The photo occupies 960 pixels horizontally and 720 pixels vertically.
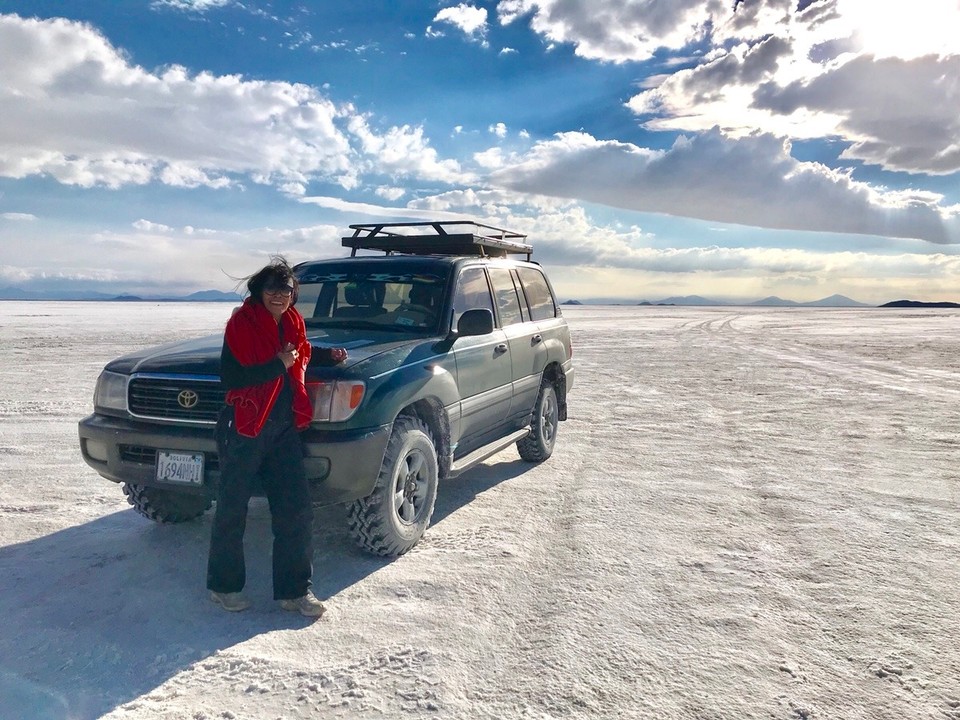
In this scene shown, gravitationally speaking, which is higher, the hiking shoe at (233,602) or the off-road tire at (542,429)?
the off-road tire at (542,429)

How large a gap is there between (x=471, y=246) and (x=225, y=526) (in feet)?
11.3

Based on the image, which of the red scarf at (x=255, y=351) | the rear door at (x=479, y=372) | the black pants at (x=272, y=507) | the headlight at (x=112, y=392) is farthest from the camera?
the rear door at (x=479, y=372)

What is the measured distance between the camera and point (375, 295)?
17.8 ft

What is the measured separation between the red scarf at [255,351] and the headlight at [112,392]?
1.16 meters

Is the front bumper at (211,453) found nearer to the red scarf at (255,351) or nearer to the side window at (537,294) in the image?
the red scarf at (255,351)

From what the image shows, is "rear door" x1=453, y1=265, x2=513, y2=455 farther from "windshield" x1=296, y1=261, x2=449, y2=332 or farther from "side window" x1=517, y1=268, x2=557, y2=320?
"side window" x1=517, y1=268, x2=557, y2=320

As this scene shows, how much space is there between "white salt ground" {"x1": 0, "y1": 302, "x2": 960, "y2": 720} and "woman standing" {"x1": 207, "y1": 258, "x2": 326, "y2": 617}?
21 centimetres

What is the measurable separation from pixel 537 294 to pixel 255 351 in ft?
13.1

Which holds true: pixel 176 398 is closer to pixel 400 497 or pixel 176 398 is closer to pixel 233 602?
pixel 233 602

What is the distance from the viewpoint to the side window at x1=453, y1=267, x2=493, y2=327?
17.6 feet

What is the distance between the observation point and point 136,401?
4301mm

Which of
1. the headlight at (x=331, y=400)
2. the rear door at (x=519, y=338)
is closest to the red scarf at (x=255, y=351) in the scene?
the headlight at (x=331, y=400)

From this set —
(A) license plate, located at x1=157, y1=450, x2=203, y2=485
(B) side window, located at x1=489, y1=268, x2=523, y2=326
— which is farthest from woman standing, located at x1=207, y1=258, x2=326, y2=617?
(B) side window, located at x1=489, y1=268, x2=523, y2=326

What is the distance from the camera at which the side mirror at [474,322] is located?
16.4ft
